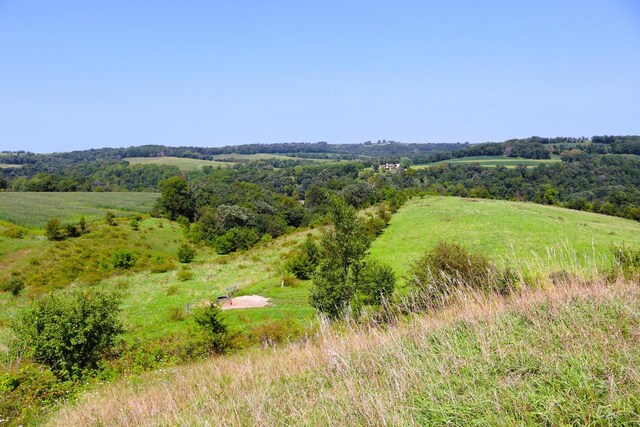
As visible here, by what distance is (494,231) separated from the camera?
4894 cm

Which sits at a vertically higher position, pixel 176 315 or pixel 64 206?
pixel 64 206

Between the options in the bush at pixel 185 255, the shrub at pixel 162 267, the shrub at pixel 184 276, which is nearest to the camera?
the shrub at pixel 184 276

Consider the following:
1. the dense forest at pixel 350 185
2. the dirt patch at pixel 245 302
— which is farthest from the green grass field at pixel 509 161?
the dirt patch at pixel 245 302

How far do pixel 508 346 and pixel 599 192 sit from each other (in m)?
117

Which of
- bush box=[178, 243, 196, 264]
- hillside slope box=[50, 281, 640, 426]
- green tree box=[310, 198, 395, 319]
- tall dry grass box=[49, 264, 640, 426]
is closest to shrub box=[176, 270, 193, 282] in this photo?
bush box=[178, 243, 196, 264]

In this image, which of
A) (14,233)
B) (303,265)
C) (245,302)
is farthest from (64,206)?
(245,302)

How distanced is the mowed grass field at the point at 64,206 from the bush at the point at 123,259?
93.1 feet

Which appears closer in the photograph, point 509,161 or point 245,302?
point 245,302

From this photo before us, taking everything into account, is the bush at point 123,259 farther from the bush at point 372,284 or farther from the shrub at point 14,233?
the bush at point 372,284

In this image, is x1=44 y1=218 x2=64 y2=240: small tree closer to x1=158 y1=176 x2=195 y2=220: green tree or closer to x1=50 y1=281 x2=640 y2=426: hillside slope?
x1=158 y1=176 x2=195 y2=220: green tree

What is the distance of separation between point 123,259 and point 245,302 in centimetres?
2729

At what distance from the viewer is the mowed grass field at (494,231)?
41.5 meters

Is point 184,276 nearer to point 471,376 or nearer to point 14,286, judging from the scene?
point 14,286

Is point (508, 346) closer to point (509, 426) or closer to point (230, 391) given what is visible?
point (509, 426)
